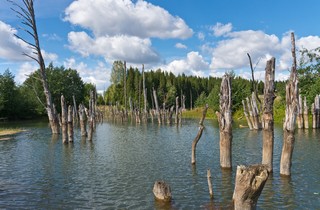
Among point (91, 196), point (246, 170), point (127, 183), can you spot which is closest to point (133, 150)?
point (127, 183)

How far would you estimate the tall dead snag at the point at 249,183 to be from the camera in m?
7.57

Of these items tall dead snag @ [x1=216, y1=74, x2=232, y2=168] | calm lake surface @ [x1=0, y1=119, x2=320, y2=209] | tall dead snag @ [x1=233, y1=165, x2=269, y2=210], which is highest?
tall dead snag @ [x1=216, y1=74, x2=232, y2=168]

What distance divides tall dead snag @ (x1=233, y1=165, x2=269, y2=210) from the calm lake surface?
2.01 metres

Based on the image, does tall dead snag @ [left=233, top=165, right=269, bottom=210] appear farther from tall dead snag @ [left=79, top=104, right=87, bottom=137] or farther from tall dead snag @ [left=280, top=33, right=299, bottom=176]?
tall dead snag @ [left=79, top=104, right=87, bottom=137]

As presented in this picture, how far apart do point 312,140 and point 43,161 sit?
17367mm

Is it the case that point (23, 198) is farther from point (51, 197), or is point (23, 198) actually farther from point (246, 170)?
point (246, 170)

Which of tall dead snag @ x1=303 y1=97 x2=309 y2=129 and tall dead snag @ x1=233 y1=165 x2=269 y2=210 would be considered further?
tall dead snag @ x1=303 y1=97 x2=309 y2=129

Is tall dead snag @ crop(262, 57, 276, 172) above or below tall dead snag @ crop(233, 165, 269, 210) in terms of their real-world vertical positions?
above

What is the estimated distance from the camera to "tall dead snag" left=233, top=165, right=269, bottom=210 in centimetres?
757

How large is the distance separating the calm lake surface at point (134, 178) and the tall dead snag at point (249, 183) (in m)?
2.01

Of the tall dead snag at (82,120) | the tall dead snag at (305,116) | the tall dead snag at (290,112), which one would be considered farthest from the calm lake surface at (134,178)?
the tall dead snag at (305,116)

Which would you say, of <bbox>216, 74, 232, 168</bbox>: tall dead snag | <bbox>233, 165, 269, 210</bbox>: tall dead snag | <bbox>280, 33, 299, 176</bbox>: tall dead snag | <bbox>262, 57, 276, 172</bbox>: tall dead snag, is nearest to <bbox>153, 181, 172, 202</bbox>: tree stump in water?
<bbox>233, 165, 269, 210</bbox>: tall dead snag

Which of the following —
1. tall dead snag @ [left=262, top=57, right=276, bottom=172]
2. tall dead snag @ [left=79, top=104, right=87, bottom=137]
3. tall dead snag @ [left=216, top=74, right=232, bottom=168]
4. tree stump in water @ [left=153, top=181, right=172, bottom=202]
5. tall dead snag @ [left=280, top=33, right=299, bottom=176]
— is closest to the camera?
tree stump in water @ [left=153, top=181, right=172, bottom=202]

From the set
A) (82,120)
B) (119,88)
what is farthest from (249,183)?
(119,88)
